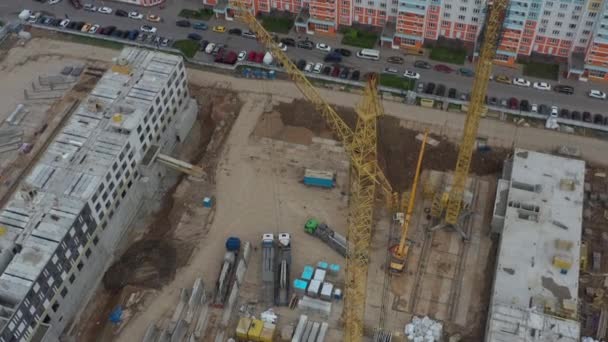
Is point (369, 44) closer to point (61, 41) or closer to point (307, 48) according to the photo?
point (307, 48)

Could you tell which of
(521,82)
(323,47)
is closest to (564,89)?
(521,82)

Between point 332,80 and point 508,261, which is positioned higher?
point 332,80

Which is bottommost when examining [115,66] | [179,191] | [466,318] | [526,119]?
[466,318]

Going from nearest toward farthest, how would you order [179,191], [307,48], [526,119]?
[179,191] → [526,119] → [307,48]

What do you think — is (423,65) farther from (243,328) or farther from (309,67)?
(243,328)

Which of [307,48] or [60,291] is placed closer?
[60,291]

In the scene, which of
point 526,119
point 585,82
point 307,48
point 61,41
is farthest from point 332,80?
point 61,41

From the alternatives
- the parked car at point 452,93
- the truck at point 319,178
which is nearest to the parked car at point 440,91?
the parked car at point 452,93

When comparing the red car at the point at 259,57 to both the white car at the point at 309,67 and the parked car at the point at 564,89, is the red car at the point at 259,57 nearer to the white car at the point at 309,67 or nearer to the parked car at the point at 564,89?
the white car at the point at 309,67
